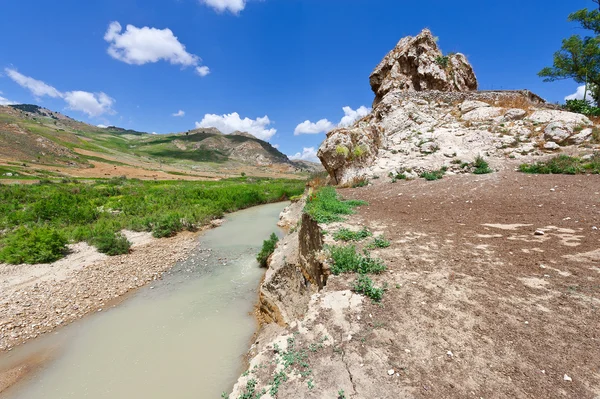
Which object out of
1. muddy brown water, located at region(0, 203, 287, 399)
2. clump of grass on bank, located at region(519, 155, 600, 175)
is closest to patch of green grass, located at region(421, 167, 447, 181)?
clump of grass on bank, located at region(519, 155, 600, 175)

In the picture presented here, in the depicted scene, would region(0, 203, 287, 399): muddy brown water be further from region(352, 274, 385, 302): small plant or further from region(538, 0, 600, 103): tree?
region(538, 0, 600, 103): tree

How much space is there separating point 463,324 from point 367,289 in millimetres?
1558

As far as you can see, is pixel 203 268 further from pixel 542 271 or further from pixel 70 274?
pixel 542 271

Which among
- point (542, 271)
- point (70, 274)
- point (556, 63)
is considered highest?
point (556, 63)

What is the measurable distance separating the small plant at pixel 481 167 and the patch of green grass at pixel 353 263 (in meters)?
12.2

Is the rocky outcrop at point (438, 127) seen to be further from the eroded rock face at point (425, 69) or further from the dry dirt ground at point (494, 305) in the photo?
the dry dirt ground at point (494, 305)

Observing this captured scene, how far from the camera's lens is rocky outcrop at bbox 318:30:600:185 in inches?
605

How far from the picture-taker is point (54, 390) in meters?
6.63

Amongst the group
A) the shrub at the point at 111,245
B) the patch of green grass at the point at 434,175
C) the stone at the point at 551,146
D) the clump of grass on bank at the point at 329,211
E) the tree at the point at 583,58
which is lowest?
the shrub at the point at 111,245

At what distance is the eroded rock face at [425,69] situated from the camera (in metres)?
23.2

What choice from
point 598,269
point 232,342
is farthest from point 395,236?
point 232,342

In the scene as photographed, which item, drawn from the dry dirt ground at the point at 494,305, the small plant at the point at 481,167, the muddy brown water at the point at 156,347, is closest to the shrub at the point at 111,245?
the muddy brown water at the point at 156,347

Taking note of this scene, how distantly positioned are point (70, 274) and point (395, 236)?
50.8ft

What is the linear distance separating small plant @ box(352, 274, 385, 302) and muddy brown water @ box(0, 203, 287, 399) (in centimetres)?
471
